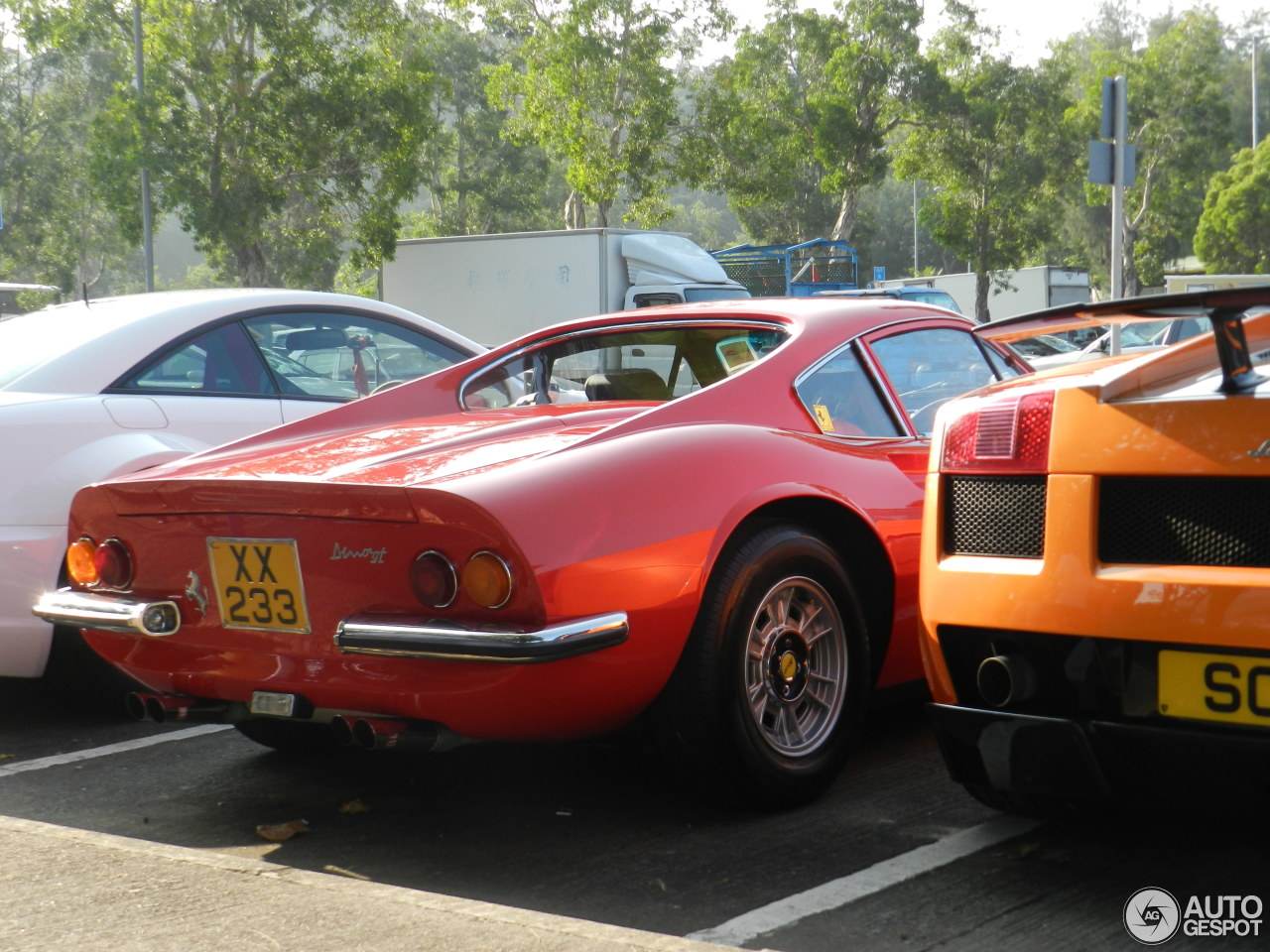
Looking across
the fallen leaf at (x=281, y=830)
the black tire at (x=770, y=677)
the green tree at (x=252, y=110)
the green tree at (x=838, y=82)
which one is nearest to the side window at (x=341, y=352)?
the fallen leaf at (x=281, y=830)

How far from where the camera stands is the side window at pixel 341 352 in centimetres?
578

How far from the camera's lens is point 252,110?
93.5ft

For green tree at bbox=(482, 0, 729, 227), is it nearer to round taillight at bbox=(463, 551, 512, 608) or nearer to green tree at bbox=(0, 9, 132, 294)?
green tree at bbox=(0, 9, 132, 294)

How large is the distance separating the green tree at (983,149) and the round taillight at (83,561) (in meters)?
40.6

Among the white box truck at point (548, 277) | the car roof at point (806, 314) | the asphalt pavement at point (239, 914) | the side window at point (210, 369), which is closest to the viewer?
the asphalt pavement at point (239, 914)

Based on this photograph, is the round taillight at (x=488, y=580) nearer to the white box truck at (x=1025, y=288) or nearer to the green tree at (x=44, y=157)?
the white box truck at (x=1025, y=288)

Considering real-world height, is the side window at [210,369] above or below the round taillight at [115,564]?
above

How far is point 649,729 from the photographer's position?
3.56 metres

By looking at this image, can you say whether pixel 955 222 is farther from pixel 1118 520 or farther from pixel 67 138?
pixel 1118 520

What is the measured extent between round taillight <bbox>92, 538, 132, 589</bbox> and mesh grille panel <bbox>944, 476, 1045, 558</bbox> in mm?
2038

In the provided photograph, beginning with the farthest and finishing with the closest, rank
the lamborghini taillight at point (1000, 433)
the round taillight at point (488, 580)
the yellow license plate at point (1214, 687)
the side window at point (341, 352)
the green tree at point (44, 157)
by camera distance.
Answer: the green tree at point (44, 157)
the side window at point (341, 352)
the round taillight at point (488, 580)
the lamborghini taillight at point (1000, 433)
the yellow license plate at point (1214, 687)

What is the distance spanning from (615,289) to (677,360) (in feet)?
58.4

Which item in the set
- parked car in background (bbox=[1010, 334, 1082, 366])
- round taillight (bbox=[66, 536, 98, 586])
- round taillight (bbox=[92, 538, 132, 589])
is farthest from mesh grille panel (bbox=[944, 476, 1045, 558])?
parked car in background (bbox=[1010, 334, 1082, 366])

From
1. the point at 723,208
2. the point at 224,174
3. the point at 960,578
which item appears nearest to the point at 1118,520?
the point at 960,578
